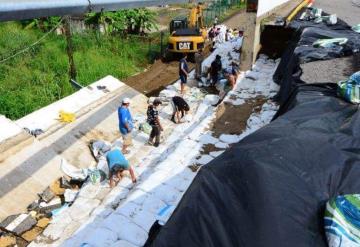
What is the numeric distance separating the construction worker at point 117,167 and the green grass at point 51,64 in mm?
4922

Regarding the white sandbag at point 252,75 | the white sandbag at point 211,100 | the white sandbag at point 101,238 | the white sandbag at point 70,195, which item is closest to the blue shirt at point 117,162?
the white sandbag at point 70,195

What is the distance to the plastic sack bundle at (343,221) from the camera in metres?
2.67

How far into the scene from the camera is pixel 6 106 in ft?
36.5

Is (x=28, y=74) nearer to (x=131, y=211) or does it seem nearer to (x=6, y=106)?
(x=6, y=106)

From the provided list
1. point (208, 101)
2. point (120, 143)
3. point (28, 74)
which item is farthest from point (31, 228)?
point (28, 74)

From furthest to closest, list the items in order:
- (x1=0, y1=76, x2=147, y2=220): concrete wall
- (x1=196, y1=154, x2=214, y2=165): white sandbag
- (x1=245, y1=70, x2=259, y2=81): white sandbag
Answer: (x1=245, y1=70, x2=259, y2=81): white sandbag → (x1=0, y1=76, x2=147, y2=220): concrete wall → (x1=196, y1=154, x2=214, y2=165): white sandbag

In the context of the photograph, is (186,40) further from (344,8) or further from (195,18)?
(344,8)

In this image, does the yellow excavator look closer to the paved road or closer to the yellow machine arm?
the yellow machine arm

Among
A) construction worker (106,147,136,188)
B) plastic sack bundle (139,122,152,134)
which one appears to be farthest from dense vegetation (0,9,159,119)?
construction worker (106,147,136,188)

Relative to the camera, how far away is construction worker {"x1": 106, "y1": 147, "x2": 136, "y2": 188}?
7.38m

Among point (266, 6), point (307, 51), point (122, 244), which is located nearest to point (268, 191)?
point (122, 244)

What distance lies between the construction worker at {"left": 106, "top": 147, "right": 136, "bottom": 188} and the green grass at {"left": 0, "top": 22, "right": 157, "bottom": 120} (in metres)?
4.92

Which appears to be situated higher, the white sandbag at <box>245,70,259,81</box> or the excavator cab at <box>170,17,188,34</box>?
the excavator cab at <box>170,17,188,34</box>

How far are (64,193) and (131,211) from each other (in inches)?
115
